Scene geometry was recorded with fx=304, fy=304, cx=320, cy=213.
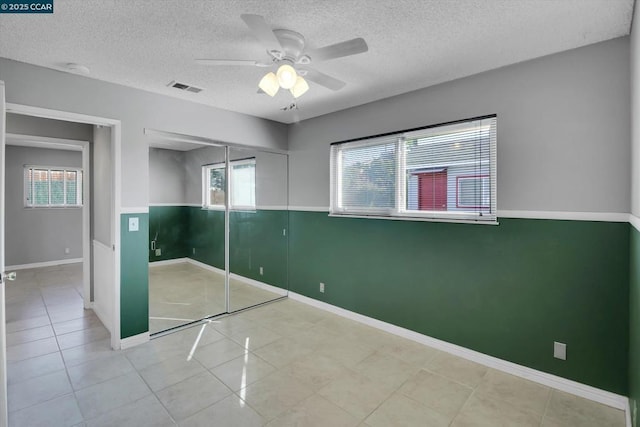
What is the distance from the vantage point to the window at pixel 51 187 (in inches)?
241

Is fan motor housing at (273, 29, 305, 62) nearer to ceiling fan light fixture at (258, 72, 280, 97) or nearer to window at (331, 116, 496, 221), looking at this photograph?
ceiling fan light fixture at (258, 72, 280, 97)

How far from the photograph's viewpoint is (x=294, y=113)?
3.98 m

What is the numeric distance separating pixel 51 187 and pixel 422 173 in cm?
747

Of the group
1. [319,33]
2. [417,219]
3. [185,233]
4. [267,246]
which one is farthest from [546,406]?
[185,233]

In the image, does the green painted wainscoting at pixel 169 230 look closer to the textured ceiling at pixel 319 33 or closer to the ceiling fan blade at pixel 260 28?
the textured ceiling at pixel 319 33

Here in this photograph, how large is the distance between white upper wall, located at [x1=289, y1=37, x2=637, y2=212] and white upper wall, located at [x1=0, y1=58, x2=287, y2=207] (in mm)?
2386

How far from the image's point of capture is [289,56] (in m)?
2.05

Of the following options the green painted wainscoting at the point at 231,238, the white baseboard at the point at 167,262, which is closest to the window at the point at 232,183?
the green painted wainscoting at the point at 231,238

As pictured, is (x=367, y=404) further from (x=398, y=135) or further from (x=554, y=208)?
(x=398, y=135)

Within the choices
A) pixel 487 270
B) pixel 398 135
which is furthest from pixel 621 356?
pixel 398 135

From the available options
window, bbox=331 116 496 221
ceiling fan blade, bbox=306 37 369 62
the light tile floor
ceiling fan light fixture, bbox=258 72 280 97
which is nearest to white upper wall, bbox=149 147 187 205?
the light tile floor

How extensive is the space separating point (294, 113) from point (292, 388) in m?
3.13

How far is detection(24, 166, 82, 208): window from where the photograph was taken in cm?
612

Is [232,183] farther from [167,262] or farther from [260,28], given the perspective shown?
[260,28]
